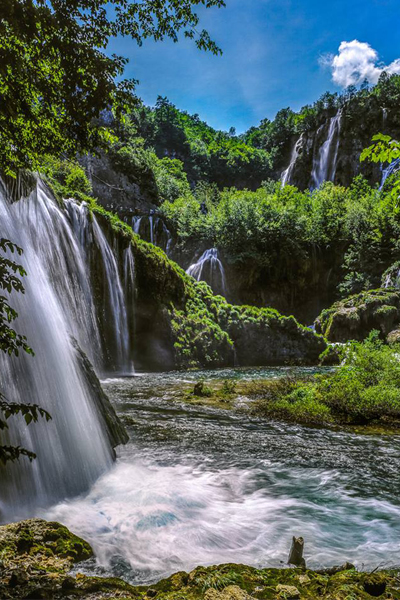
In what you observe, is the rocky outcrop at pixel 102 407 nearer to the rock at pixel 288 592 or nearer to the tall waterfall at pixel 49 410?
the tall waterfall at pixel 49 410

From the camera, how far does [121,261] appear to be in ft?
53.4

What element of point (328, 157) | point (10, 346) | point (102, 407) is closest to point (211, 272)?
point (102, 407)

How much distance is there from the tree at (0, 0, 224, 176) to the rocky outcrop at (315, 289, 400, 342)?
63.3ft

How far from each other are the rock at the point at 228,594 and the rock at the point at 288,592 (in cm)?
18

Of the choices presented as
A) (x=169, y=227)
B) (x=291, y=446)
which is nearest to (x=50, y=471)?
(x=291, y=446)

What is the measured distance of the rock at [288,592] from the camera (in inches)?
68.0

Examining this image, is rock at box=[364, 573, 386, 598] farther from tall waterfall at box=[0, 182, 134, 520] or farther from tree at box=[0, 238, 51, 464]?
tall waterfall at box=[0, 182, 134, 520]

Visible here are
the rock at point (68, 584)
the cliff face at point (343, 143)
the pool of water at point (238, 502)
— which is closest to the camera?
the rock at point (68, 584)

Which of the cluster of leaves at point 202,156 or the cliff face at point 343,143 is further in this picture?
the cluster of leaves at point 202,156

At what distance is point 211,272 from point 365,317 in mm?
12011

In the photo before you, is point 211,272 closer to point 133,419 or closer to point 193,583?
point 133,419

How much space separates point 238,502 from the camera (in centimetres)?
374

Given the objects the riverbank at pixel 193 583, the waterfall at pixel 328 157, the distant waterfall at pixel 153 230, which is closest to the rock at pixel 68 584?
the riverbank at pixel 193 583

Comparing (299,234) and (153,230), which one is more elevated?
(153,230)
